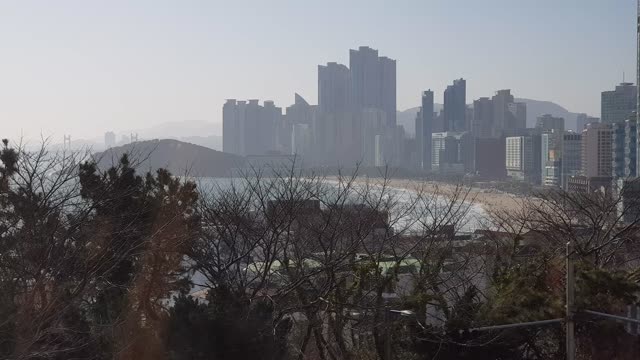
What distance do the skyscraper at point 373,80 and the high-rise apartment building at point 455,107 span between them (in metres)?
10.5

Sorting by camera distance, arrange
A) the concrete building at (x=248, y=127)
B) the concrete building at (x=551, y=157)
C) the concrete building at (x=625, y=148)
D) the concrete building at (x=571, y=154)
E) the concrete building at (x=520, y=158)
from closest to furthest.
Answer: the concrete building at (x=625, y=148)
the concrete building at (x=248, y=127)
the concrete building at (x=571, y=154)
the concrete building at (x=551, y=157)
the concrete building at (x=520, y=158)

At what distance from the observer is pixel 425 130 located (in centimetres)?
12912

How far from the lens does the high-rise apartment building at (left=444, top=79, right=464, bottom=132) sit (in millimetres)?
135000

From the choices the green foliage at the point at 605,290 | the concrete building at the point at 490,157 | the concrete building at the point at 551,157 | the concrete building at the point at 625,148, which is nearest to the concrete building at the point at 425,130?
the concrete building at the point at 490,157

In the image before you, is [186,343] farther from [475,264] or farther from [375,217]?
[475,264]

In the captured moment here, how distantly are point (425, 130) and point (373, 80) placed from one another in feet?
57.8

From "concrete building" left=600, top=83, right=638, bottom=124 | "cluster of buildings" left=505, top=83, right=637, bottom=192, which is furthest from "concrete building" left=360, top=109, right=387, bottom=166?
"concrete building" left=600, top=83, right=638, bottom=124

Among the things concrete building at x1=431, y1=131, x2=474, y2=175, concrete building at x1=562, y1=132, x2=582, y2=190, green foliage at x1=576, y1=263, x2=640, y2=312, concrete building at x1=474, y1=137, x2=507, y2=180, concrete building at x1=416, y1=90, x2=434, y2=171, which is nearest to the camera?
green foliage at x1=576, y1=263, x2=640, y2=312

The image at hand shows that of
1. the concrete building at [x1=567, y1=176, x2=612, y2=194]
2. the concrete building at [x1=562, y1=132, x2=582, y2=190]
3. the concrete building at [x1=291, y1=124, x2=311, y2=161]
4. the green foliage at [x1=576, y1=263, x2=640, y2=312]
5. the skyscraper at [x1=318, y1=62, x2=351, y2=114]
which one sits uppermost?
the skyscraper at [x1=318, y1=62, x2=351, y2=114]

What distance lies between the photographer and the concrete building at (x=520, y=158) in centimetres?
9550

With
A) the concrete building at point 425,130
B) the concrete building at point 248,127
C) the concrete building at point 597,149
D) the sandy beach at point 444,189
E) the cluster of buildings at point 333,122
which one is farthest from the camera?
the concrete building at point 425,130

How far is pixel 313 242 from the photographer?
8406 mm

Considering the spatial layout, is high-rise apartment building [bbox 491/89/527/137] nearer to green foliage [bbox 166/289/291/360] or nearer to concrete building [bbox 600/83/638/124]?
concrete building [bbox 600/83/638/124]

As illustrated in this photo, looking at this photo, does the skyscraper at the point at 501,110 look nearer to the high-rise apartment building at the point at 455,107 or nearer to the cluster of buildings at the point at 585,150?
the high-rise apartment building at the point at 455,107
